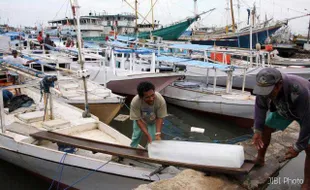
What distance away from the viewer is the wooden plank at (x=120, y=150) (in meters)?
3.26

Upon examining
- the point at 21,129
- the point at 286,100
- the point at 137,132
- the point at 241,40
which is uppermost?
the point at 241,40

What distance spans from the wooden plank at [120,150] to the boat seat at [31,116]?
3.44ft

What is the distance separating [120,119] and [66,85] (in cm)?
253

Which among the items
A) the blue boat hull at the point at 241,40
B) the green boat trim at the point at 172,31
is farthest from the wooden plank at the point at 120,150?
the green boat trim at the point at 172,31

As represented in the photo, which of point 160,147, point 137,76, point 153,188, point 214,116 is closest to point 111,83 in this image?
point 137,76

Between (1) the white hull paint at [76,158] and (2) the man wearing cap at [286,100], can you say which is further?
(1) the white hull paint at [76,158]

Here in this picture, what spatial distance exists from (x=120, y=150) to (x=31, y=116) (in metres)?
3.08

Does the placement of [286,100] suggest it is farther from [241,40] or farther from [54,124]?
[241,40]

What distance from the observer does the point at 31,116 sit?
6438 mm

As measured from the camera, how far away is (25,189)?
645cm

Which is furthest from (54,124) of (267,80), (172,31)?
(172,31)

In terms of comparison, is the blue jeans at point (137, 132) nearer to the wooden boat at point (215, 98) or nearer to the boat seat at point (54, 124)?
the boat seat at point (54, 124)

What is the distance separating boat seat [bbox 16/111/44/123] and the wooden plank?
1.05 meters

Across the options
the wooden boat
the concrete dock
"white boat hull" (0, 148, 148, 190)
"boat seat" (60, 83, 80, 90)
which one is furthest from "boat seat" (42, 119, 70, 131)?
the wooden boat
